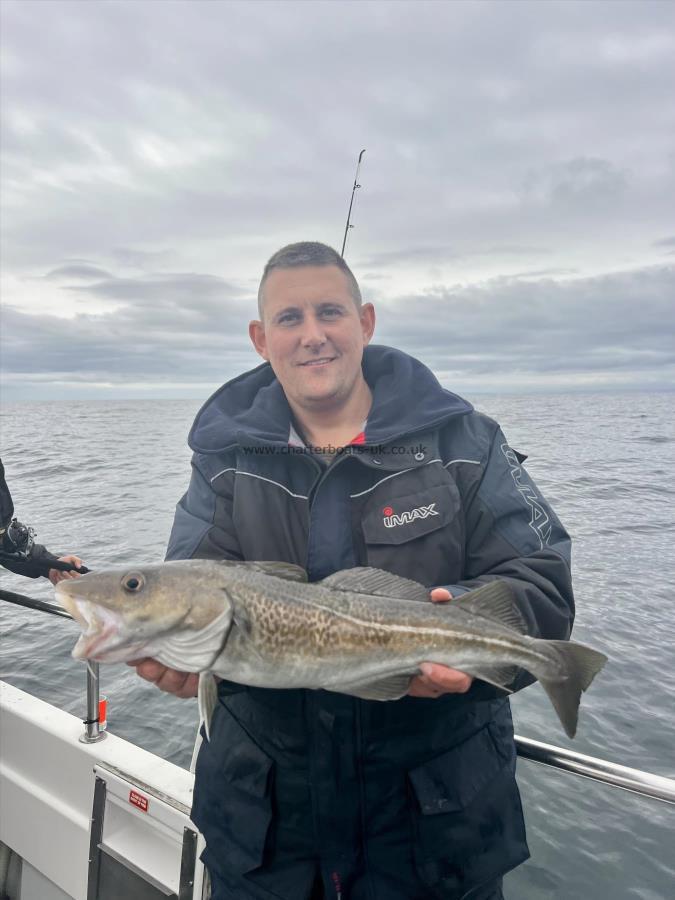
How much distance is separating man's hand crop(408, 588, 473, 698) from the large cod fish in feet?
0.15

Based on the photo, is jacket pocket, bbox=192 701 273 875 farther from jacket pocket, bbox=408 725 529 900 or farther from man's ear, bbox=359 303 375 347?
man's ear, bbox=359 303 375 347

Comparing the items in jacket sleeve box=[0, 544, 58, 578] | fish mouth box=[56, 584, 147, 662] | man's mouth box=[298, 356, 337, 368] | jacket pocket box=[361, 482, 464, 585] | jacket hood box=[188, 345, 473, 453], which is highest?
man's mouth box=[298, 356, 337, 368]

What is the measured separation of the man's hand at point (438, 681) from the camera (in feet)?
8.42

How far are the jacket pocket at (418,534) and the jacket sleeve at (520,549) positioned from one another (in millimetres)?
104

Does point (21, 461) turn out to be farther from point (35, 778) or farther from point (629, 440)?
point (629, 440)

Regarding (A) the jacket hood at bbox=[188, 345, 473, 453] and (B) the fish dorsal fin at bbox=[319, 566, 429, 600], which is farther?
(A) the jacket hood at bbox=[188, 345, 473, 453]

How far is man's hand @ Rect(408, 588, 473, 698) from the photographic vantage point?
2566 millimetres

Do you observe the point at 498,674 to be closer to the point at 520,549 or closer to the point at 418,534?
the point at 520,549

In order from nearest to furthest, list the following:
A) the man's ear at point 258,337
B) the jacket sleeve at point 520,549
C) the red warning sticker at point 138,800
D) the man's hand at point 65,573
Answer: the jacket sleeve at point 520,549 < the man's ear at point 258,337 < the red warning sticker at point 138,800 < the man's hand at point 65,573

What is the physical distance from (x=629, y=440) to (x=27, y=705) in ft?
166

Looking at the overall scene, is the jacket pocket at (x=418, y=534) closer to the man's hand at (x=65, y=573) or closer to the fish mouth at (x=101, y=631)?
the fish mouth at (x=101, y=631)

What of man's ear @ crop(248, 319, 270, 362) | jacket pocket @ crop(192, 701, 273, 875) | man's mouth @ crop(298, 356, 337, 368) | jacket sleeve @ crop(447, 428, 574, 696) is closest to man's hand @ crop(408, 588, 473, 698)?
jacket sleeve @ crop(447, 428, 574, 696)

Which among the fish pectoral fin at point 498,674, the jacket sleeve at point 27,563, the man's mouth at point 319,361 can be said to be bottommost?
the jacket sleeve at point 27,563

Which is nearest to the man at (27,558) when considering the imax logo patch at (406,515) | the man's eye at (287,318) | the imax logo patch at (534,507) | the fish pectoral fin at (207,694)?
the fish pectoral fin at (207,694)
